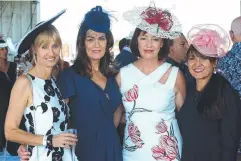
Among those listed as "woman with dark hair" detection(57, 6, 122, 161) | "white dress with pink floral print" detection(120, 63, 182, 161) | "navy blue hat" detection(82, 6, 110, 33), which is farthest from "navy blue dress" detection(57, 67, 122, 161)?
"navy blue hat" detection(82, 6, 110, 33)

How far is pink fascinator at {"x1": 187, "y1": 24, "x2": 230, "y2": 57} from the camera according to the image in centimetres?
276

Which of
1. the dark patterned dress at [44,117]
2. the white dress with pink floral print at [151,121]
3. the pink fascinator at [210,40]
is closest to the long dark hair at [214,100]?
the pink fascinator at [210,40]

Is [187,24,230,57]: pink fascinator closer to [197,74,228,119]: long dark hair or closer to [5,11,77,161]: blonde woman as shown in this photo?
[197,74,228,119]: long dark hair

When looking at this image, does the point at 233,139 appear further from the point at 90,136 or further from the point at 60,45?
the point at 60,45

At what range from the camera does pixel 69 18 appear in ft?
27.7

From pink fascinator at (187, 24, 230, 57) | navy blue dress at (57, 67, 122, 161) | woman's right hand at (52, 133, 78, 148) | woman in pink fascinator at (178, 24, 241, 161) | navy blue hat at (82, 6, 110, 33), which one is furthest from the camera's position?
navy blue hat at (82, 6, 110, 33)

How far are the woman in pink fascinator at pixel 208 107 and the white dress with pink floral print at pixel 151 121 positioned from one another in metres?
0.14

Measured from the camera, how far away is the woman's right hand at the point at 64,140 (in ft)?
8.09

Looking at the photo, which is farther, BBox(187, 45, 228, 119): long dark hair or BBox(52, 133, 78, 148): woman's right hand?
BBox(187, 45, 228, 119): long dark hair

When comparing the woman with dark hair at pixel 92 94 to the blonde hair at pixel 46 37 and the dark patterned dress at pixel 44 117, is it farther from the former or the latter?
the blonde hair at pixel 46 37

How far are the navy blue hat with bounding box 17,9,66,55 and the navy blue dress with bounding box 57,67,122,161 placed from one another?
39 centimetres

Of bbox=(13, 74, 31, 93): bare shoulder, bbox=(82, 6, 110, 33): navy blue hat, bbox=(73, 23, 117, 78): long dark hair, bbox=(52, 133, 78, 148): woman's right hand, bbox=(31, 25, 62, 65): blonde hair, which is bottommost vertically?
bbox=(52, 133, 78, 148): woman's right hand

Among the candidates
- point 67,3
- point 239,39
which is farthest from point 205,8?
point 239,39

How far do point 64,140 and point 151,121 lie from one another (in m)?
0.72
